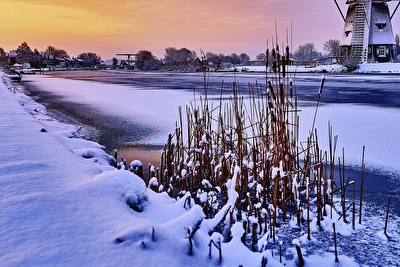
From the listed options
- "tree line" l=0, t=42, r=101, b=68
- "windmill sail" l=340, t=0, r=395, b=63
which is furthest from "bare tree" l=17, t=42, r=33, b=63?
"windmill sail" l=340, t=0, r=395, b=63

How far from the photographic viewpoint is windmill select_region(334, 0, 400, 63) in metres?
32.8

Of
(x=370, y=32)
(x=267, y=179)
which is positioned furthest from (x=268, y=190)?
(x=370, y=32)

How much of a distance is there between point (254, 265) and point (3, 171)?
1.90m

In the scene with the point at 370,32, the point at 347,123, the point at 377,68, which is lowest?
the point at 347,123

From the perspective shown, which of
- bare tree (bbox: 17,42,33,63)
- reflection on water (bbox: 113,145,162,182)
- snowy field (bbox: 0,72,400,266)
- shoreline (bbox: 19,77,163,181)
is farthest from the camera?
bare tree (bbox: 17,42,33,63)

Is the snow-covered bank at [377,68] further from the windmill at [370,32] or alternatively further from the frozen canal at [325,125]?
the frozen canal at [325,125]

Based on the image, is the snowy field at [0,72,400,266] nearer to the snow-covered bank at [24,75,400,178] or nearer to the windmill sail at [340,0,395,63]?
the snow-covered bank at [24,75,400,178]

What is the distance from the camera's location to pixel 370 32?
108ft

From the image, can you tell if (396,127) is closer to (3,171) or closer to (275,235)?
(275,235)

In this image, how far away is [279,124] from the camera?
387cm

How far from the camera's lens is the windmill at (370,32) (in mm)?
32812

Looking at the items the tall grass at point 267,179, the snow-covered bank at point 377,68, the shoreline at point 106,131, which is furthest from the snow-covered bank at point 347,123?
the snow-covered bank at point 377,68

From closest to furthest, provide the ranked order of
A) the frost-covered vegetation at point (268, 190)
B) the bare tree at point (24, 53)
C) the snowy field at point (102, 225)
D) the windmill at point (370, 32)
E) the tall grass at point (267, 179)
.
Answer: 1. the snowy field at point (102, 225)
2. the frost-covered vegetation at point (268, 190)
3. the tall grass at point (267, 179)
4. the windmill at point (370, 32)
5. the bare tree at point (24, 53)

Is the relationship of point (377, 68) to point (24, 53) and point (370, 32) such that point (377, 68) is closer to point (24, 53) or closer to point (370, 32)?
point (370, 32)
